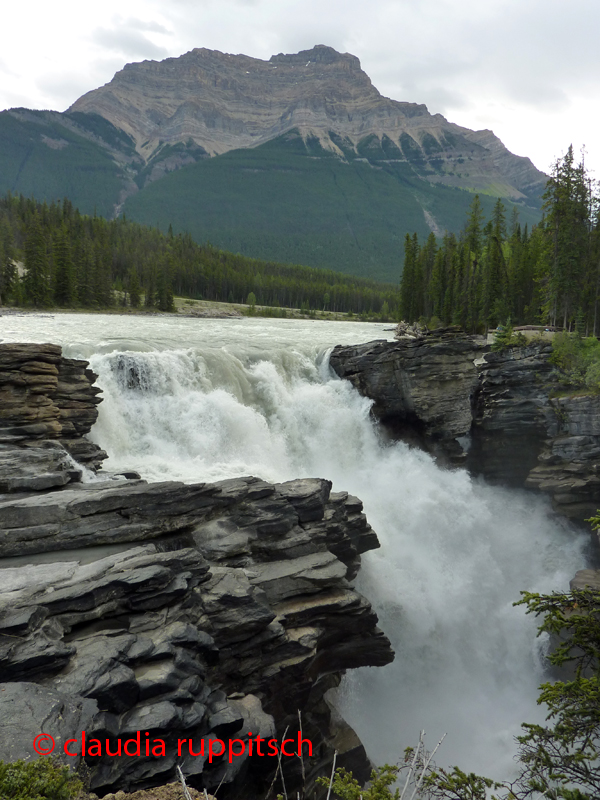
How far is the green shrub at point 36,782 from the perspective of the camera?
18.2 feet

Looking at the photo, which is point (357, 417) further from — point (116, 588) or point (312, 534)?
point (116, 588)

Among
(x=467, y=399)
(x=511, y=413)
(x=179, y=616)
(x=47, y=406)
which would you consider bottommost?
(x=179, y=616)

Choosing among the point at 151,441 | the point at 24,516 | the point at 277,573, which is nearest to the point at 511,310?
the point at 151,441

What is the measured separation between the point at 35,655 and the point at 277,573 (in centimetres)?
739

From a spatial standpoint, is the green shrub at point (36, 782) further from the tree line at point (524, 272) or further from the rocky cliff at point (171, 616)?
the tree line at point (524, 272)

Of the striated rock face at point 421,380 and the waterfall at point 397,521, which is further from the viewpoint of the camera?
the striated rock face at point 421,380

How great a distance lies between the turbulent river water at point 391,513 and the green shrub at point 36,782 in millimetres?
14343

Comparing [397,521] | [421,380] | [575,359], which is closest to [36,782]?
[397,521]

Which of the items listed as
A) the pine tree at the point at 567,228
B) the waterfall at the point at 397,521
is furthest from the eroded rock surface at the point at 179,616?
the pine tree at the point at 567,228

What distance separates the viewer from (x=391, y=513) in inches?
1009

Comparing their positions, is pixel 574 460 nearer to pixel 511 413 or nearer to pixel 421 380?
pixel 511 413

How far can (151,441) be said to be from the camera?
24.1m

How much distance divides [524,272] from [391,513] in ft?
162

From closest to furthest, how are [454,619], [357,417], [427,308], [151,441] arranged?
1. [454,619]
2. [151,441]
3. [357,417]
4. [427,308]
